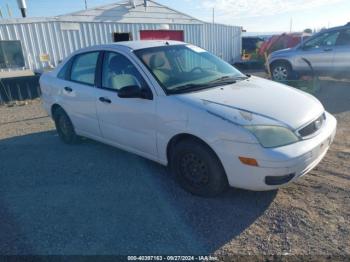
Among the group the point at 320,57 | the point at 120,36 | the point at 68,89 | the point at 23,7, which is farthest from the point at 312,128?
the point at 23,7

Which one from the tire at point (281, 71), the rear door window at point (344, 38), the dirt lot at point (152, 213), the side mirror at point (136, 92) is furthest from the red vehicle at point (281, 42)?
the side mirror at point (136, 92)

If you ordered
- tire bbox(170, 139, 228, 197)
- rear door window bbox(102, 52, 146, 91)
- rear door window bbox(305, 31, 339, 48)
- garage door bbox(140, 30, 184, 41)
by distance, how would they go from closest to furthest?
tire bbox(170, 139, 228, 197) → rear door window bbox(102, 52, 146, 91) → rear door window bbox(305, 31, 339, 48) → garage door bbox(140, 30, 184, 41)

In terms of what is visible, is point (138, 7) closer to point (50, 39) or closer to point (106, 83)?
point (50, 39)

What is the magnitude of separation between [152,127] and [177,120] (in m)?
0.42

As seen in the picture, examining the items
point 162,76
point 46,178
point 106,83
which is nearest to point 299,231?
point 162,76

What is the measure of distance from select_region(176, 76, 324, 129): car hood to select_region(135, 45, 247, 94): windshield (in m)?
0.21

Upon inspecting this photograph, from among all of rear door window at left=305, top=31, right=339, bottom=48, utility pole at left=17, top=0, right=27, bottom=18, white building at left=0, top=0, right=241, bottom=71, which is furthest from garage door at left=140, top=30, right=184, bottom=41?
rear door window at left=305, top=31, right=339, bottom=48

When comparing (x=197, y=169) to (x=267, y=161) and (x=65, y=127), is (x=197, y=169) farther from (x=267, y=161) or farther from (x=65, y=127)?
(x=65, y=127)

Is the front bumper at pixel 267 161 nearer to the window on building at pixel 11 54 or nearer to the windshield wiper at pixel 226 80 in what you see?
the windshield wiper at pixel 226 80

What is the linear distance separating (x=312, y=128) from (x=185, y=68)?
1.67 metres

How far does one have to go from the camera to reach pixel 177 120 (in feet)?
10.2

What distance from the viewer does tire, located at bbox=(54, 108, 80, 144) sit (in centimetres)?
507

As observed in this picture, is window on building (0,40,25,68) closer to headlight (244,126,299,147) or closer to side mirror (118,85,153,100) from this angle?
side mirror (118,85,153,100)

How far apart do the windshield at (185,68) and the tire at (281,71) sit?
6.19 m
